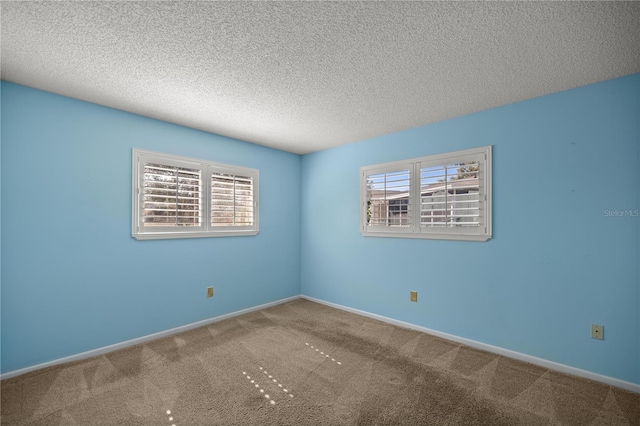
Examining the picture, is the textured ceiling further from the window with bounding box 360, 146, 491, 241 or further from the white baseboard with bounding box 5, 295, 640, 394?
the white baseboard with bounding box 5, 295, 640, 394

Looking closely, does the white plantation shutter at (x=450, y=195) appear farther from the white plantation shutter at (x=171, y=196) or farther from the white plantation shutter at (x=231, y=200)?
the white plantation shutter at (x=171, y=196)

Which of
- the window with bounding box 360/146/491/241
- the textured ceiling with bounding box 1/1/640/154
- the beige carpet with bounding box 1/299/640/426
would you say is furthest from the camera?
the window with bounding box 360/146/491/241

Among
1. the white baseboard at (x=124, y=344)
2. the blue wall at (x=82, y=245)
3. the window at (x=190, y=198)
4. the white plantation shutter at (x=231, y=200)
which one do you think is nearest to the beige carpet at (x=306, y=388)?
the white baseboard at (x=124, y=344)

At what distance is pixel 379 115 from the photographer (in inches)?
117

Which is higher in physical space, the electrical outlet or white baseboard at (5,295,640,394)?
the electrical outlet

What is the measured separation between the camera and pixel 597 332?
2.22 metres

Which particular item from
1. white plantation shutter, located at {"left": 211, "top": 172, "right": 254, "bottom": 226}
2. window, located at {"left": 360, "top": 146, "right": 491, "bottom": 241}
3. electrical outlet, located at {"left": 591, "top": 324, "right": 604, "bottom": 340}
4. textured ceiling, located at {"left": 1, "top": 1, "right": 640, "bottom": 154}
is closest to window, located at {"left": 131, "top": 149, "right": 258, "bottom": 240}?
white plantation shutter, located at {"left": 211, "top": 172, "right": 254, "bottom": 226}

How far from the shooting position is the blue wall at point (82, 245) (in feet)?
7.41

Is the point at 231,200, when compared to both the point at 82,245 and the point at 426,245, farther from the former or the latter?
the point at 426,245

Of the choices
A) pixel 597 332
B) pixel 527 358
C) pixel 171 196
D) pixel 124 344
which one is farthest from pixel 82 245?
pixel 597 332

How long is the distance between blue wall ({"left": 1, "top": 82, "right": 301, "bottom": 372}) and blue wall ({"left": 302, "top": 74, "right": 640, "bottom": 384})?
2.53 m

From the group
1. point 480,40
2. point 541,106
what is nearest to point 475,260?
point 541,106

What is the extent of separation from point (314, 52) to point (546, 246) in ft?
8.44

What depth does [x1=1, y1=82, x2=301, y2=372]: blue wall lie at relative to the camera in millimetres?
2260
